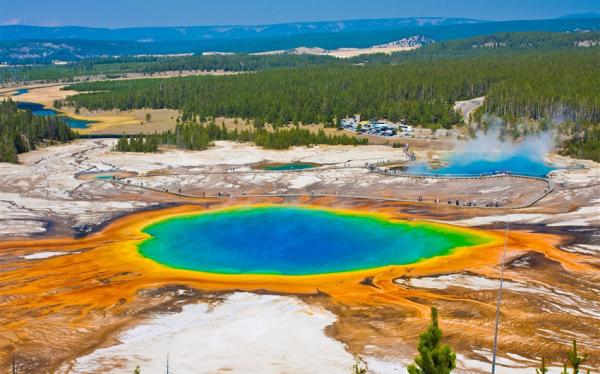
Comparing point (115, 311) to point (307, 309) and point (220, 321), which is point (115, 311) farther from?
point (307, 309)

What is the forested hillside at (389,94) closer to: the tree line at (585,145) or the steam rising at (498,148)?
the steam rising at (498,148)

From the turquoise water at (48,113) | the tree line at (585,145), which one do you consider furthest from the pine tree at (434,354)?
the turquoise water at (48,113)

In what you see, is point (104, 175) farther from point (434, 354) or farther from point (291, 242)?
point (434, 354)

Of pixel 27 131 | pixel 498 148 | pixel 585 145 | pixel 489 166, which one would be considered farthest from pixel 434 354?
pixel 27 131

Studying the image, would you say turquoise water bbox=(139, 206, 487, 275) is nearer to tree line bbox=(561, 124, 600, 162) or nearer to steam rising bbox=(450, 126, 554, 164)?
steam rising bbox=(450, 126, 554, 164)

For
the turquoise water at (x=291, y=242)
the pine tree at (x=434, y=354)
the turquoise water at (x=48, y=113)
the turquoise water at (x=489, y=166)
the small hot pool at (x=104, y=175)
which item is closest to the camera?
the pine tree at (x=434, y=354)

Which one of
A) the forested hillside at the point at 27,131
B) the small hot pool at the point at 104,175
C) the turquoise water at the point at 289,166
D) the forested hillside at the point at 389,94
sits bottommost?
the small hot pool at the point at 104,175

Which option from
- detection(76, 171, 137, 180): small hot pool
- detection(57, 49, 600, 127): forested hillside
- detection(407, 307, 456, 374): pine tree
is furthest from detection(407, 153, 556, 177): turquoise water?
detection(407, 307, 456, 374): pine tree
